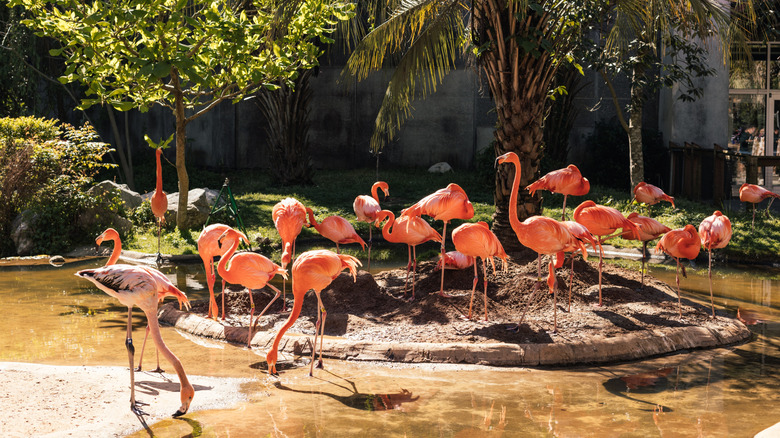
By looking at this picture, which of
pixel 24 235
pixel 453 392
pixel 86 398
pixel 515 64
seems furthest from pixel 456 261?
pixel 24 235

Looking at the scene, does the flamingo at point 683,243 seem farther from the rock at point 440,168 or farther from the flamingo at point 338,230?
the rock at point 440,168

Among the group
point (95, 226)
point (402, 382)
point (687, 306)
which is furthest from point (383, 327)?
point (95, 226)

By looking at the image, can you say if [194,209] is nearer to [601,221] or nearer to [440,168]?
[601,221]

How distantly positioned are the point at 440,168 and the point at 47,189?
10270mm

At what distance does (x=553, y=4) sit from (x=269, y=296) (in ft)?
15.5

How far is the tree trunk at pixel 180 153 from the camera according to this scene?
11.4 metres

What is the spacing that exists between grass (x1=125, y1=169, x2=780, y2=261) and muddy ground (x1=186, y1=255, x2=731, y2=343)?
1530mm

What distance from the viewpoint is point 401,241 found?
7836mm

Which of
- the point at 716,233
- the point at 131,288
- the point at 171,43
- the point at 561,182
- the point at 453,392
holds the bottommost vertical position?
the point at 453,392

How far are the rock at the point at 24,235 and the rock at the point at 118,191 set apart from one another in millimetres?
972

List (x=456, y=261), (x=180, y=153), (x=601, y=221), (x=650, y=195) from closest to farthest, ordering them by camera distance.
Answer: (x=601, y=221) → (x=456, y=261) → (x=650, y=195) → (x=180, y=153)

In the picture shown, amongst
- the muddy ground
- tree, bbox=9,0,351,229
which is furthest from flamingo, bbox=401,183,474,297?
tree, bbox=9,0,351,229

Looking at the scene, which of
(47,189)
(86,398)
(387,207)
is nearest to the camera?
(86,398)

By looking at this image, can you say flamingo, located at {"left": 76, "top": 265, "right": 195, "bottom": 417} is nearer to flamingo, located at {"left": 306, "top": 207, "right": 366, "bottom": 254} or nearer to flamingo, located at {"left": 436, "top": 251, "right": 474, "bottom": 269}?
flamingo, located at {"left": 306, "top": 207, "right": 366, "bottom": 254}
